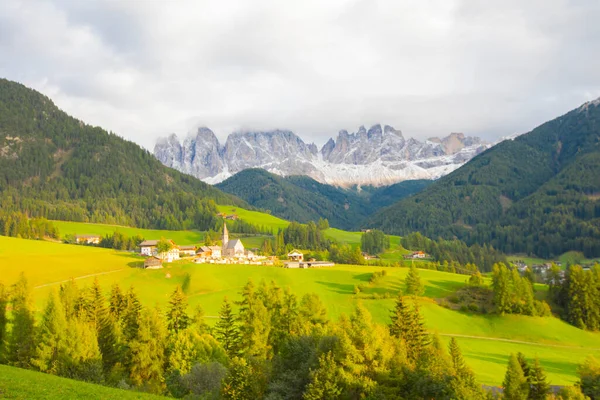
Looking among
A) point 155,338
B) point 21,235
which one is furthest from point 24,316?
point 21,235

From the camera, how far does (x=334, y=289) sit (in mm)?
97062

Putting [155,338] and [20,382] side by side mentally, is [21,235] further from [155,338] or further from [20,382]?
[20,382]

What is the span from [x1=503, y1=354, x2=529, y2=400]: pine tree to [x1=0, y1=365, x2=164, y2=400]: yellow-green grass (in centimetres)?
2748

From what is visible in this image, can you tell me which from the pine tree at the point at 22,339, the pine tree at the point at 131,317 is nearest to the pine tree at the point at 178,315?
the pine tree at the point at 131,317

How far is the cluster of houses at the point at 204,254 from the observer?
390 ft

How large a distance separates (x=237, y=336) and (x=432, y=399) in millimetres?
26732

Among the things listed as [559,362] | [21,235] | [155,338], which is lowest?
[559,362]

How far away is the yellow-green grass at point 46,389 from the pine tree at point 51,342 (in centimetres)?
1171

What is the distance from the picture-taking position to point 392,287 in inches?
3858

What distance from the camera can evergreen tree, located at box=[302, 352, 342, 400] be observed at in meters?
30.6

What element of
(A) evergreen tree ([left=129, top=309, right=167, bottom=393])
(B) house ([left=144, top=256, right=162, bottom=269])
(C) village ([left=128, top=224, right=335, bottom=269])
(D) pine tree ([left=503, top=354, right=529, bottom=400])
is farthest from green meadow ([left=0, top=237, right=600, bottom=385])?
(A) evergreen tree ([left=129, top=309, right=167, bottom=393])

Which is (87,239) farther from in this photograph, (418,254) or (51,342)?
(51,342)

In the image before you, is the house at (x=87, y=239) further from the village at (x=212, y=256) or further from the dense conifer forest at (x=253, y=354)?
the dense conifer forest at (x=253, y=354)

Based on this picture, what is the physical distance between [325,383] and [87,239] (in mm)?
163735
